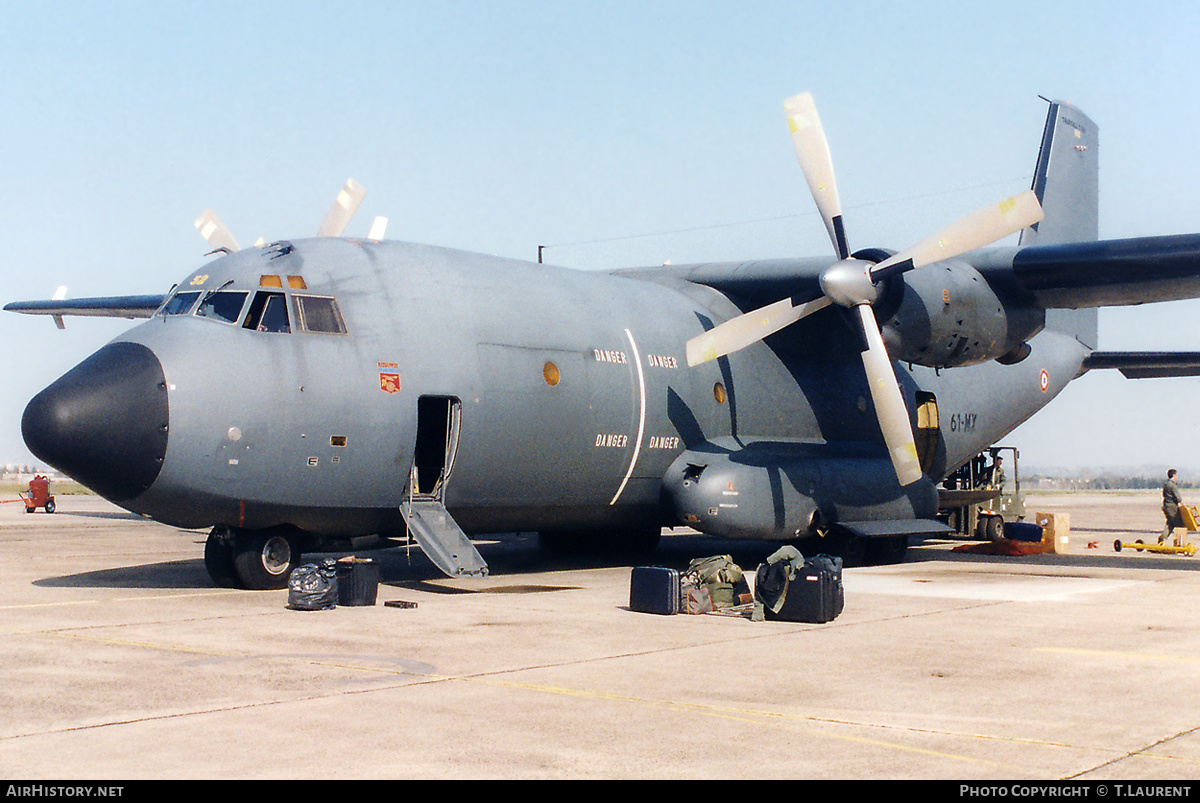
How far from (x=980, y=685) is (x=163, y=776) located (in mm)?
5297

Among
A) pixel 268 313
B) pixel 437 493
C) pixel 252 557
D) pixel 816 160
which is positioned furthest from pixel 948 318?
pixel 252 557

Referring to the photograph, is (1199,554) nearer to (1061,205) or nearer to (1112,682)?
(1061,205)

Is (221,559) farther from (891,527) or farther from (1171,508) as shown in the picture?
(1171,508)

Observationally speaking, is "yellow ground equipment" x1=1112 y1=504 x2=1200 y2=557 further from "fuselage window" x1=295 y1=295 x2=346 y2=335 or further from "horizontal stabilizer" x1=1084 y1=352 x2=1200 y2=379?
"fuselage window" x1=295 y1=295 x2=346 y2=335

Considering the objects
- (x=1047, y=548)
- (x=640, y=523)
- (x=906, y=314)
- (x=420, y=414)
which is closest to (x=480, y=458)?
(x=420, y=414)

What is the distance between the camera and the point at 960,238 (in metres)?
16.9

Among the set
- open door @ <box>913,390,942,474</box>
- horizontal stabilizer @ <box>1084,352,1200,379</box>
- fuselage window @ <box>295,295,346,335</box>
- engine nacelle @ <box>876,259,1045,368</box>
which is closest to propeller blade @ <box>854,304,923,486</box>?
engine nacelle @ <box>876,259,1045,368</box>

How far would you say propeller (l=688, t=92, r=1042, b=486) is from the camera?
1686 cm

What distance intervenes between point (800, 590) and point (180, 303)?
A: 25.6ft

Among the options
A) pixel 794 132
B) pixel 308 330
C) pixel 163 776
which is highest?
pixel 794 132

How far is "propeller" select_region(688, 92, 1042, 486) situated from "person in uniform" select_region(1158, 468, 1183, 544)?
7.65m

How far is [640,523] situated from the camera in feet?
57.7

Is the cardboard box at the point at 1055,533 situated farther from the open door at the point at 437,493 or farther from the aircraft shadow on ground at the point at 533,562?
the open door at the point at 437,493

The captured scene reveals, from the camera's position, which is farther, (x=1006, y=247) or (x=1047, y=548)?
(x=1047, y=548)
